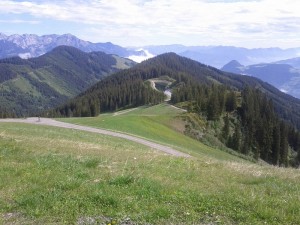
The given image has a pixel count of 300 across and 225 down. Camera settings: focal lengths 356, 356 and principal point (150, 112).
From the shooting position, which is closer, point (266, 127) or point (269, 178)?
point (269, 178)

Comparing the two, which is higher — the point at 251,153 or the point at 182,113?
the point at 182,113

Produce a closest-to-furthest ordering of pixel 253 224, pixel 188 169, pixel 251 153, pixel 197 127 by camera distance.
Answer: pixel 253 224 → pixel 188 169 → pixel 197 127 → pixel 251 153

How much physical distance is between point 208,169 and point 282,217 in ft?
22.5

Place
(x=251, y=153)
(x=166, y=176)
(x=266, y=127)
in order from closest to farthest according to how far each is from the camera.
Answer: (x=166, y=176), (x=251, y=153), (x=266, y=127)

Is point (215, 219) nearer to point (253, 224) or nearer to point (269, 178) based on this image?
point (253, 224)

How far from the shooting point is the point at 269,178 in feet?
48.4

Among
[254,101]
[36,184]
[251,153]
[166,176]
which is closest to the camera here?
[36,184]

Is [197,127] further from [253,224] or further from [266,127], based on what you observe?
[253,224]

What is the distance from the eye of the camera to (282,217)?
988cm

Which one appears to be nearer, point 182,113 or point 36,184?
point 36,184

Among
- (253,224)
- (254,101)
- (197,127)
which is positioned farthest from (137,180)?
(254,101)

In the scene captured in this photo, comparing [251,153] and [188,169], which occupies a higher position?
[188,169]

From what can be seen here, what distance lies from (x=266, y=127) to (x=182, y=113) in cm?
3597

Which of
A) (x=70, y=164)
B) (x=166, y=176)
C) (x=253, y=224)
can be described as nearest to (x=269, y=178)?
(x=166, y=176)
